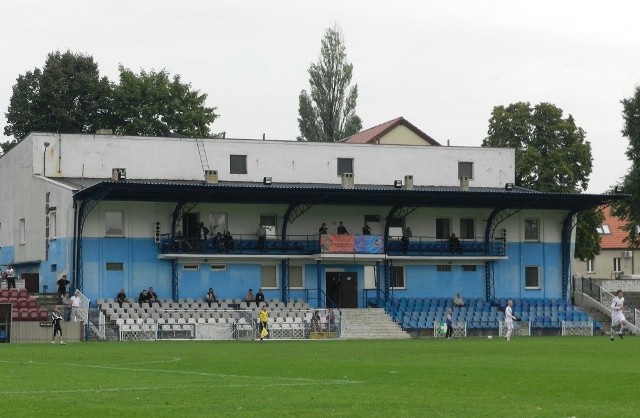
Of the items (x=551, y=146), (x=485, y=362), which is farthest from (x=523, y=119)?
(x=485, y=362)

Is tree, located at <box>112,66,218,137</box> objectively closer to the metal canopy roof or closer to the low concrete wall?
the metal canopy roof

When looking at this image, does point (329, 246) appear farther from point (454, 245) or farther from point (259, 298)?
point (454, 245)

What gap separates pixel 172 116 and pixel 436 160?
846 inches

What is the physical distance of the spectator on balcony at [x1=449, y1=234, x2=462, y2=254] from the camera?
72250 mm

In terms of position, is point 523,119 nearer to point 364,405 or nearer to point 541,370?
point 541,370

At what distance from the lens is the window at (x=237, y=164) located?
73625 millimetres

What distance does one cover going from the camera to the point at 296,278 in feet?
230

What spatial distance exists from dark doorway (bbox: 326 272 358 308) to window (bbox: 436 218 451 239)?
222 inches

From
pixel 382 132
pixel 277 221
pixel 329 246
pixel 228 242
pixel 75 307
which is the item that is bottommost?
pixel 75 307

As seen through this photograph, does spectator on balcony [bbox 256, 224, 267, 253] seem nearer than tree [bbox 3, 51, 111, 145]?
Yes

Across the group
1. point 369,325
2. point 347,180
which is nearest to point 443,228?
point 347,180

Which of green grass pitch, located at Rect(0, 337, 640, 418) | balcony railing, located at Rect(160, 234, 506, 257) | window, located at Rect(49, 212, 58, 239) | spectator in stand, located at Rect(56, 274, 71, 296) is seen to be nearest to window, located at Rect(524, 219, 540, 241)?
balcony railing, located at Rect(160, 234, 506, 257)

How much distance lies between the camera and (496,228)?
244ft

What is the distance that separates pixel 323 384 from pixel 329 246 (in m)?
44.3
